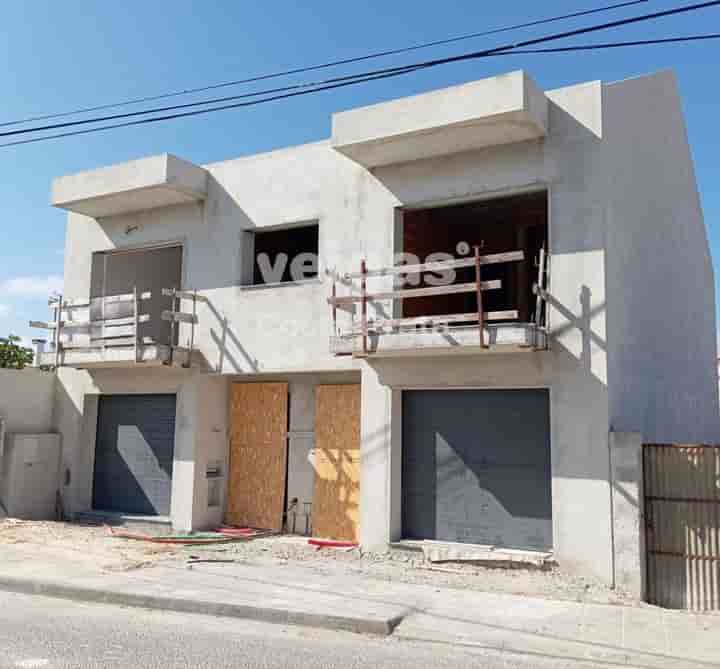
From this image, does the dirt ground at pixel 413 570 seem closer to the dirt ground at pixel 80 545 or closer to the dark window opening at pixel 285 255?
the dirt ground at pixel 80 545

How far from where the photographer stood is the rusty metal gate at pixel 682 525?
30.2 ft

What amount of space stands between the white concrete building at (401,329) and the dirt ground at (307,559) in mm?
396

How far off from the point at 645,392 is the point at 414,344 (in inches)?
166

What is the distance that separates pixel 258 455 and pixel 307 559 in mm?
3019

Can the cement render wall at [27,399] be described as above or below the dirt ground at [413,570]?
above

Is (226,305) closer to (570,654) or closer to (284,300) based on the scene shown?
(284,300)

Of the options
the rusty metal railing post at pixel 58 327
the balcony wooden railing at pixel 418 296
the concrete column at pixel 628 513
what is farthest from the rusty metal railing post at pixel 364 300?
the rusty metal railing post at pixel 58 327

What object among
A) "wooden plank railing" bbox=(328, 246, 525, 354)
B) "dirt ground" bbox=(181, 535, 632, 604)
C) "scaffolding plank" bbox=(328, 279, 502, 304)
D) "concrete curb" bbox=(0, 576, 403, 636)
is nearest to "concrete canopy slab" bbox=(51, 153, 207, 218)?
"wooden plank railing" bbox=(328, 246, 525, 354)

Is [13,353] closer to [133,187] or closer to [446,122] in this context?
[133,187]

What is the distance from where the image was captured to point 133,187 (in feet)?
45.0

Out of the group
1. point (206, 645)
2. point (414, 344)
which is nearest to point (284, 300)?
point (414, 344)

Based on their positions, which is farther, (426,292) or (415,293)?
Result: (415,293)

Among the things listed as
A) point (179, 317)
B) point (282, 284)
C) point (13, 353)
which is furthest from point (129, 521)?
point (13, 353)

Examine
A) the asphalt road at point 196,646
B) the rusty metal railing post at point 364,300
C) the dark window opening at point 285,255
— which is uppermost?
the dark window opening at point 285,255
